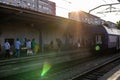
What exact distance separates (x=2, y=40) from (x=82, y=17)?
52772 millimetres

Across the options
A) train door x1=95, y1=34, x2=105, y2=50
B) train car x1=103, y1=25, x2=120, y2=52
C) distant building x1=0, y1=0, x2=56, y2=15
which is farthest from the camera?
distant building x1=0, y1=0, x2=56, y2=15

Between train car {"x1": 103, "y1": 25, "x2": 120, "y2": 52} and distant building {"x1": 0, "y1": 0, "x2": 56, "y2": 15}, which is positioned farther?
distant building {"x1": 0, "y1": 0, "x2": 56, "y2": 15}

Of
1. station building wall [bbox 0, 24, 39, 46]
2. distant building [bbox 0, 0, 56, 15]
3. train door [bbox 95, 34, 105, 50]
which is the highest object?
distant building [bbox 0, 0, 56, 15]

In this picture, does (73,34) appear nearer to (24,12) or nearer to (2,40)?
(2,40)

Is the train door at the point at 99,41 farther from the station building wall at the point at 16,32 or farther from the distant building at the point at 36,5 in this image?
the distant building at the point at 36,5

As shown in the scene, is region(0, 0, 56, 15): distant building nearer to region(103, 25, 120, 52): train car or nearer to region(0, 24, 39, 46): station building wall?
region(0, 24, 39, 46): station building wall

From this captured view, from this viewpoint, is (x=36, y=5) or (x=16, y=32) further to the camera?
(x=36, y=5)

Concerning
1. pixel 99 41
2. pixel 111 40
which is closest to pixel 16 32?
pixel 99 41

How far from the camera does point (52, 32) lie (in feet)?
99.8

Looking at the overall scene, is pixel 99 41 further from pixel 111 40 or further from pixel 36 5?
pixel 36 5

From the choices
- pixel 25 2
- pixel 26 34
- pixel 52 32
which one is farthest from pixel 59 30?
pixel 25 2

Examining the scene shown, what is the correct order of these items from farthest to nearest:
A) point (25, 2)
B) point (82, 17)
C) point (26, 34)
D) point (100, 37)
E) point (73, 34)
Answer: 1. point (82, 17)
2. point (25, 2)
3. point (73, 34)
4. point (26, 34)
5. point (100, 37)

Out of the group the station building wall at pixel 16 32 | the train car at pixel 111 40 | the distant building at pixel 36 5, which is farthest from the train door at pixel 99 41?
the distant building at pixel 36 5

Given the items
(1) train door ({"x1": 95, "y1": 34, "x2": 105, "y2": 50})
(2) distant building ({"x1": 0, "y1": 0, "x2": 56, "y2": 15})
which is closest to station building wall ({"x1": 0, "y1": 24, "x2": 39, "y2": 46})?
(1) train door ({"x1": 95, "y1": 34, "x2": 105, "y2": 50})
